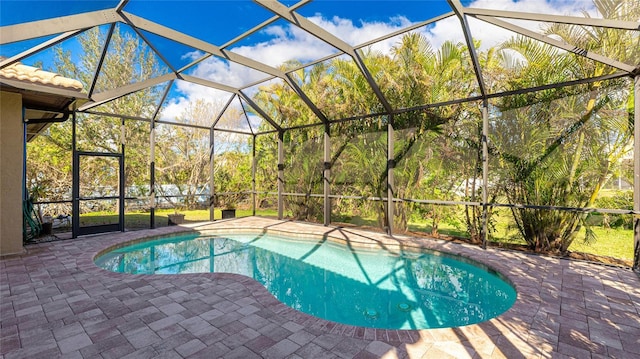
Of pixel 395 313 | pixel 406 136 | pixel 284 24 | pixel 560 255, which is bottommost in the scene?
pixel 395 313

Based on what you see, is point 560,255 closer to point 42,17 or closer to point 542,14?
point 542,14

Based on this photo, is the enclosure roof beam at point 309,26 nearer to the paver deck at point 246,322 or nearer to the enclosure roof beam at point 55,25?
the enclosure roof beam at point 55,25

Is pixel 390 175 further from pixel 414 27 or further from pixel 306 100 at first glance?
pixel 414 27

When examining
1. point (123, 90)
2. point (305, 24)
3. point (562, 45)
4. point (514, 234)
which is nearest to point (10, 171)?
point (123, 90)

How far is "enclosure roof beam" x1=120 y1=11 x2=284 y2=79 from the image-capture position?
527cm

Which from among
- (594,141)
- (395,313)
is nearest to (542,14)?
(594,141)

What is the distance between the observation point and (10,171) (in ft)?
17.9

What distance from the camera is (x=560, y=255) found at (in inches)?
232

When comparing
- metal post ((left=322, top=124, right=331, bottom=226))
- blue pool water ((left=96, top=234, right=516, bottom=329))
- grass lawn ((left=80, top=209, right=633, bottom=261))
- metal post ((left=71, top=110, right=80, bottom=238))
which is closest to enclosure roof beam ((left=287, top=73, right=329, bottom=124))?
metal post ((left=322, top=124, right=331, bottom=226))

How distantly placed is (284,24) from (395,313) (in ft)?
18.0

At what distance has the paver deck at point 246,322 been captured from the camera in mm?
2562

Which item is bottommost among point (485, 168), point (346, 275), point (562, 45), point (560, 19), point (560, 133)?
point (346, 275)

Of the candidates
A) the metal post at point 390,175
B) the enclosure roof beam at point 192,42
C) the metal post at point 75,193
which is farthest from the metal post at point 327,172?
the metal post at point 75,193

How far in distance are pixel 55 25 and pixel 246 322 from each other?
5313 millimetres
